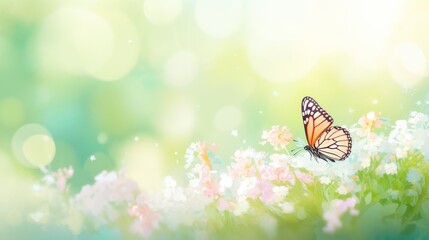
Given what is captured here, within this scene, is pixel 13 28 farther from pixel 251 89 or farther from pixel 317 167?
pixel 317 167

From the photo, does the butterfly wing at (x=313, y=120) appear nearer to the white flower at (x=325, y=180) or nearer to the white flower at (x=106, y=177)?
the white flower at (x=325, y=180)

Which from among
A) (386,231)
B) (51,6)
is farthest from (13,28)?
(386,231)

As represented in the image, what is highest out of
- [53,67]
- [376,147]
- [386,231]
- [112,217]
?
[53,67]

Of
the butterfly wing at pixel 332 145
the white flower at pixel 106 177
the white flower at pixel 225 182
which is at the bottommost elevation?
the butterfly wing at pixel 332 145

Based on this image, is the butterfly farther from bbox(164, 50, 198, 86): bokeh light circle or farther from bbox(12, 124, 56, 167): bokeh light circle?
bbox(12, 124, 56, 167): bokeh light circle

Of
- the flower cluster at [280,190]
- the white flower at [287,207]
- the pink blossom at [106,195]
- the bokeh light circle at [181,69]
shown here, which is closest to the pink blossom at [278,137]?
the flower cluster at [280,190]

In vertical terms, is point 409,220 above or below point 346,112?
below
